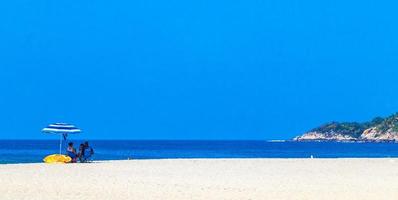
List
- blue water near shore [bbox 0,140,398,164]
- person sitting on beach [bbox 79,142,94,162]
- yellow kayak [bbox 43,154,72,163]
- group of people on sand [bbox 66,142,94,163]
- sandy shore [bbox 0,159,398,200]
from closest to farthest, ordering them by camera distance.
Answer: sandy shore [bbox 0,159,398,200] < yellow kayak [bbox 43,154,72,163] < group of people on sand [bbox 66,142,94,163] < person sitting on beach [bbox 79,142,94,162] < blue water near shore [bbox 0,140,398,164]

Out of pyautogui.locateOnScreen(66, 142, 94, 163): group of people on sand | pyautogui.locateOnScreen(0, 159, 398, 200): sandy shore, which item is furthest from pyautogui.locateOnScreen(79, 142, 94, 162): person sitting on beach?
pyautogui.locateOnScreen(0, 159, 398, 200): sandy shore

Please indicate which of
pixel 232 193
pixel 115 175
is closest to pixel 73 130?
pixel 115 175

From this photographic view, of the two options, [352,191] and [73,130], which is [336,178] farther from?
[73,130]

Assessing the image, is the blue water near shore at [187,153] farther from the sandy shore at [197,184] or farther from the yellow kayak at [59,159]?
the sandy shore at [197,184]

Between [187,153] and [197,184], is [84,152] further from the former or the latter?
[187,153]

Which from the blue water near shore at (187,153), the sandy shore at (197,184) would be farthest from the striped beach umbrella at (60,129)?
the blue water near shore at (187,153)

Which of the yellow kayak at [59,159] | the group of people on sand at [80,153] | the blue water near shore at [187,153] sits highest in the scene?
the blue water near shore at [187,153]

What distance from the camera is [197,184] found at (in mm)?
21859

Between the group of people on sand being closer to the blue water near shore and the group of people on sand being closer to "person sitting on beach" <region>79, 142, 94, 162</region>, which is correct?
"person sitting on beach" <region>79, 142, 94, 162</region>

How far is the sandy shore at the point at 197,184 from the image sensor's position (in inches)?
731

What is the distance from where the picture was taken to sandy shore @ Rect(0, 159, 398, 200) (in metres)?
18.6

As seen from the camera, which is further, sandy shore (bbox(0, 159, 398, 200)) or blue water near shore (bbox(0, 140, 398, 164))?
blue water near shore (bbox(0, 140, 398, 164))

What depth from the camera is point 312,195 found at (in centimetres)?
1873

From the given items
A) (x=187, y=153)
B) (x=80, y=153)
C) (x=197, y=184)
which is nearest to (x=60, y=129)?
(x=80, y=153)
